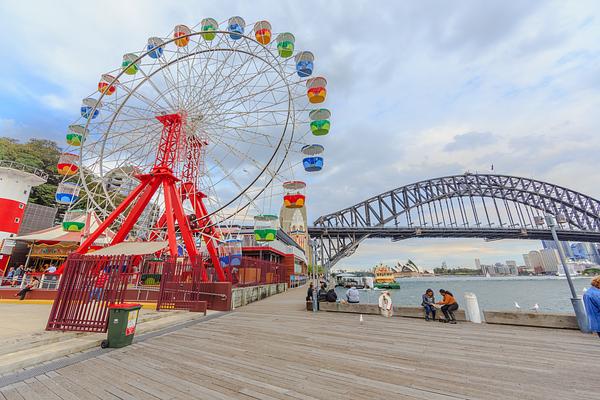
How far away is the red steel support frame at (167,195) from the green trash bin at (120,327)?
27.5 feet

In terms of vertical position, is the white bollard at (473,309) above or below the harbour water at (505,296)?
above

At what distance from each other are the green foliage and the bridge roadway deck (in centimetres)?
5254

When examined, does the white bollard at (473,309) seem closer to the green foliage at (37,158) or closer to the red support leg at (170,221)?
the red support leg at (170,221)

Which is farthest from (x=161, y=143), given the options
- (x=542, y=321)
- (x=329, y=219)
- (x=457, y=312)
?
(x=329, y=219)

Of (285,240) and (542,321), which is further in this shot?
(285,240)

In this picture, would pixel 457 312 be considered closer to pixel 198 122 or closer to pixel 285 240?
pixel 198 122

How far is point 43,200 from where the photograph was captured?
4338 cm

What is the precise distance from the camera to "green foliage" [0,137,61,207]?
42.2 metres

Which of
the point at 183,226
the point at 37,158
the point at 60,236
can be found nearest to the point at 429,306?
the point at 183,226

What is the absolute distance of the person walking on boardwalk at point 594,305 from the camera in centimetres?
699

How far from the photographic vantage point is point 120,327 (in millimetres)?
6371

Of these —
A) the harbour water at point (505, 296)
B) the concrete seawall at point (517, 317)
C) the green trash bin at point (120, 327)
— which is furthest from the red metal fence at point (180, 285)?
the harbour water at point (505, 296)

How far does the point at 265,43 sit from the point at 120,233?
1423cm

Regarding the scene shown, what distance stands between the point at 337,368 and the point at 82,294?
7.14 m
